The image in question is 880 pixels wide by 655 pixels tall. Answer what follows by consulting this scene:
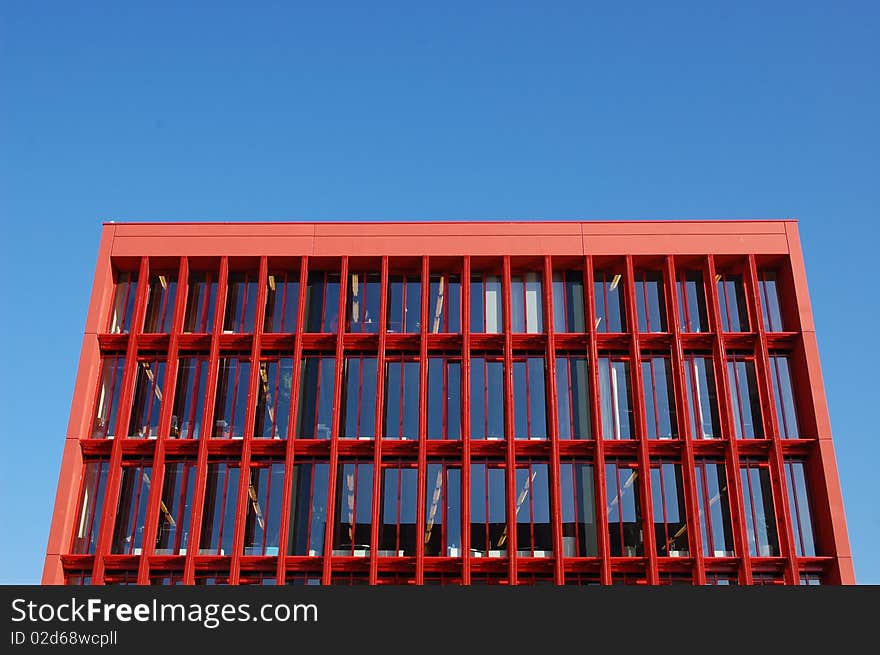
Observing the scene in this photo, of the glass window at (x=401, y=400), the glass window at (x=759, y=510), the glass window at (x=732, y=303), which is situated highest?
the glass window at (x=732, y=303)

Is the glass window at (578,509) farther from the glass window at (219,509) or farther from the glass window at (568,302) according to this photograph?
the glass window at (219,509)

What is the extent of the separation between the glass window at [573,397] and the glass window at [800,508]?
7.83 meters

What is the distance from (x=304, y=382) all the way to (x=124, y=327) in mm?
8335

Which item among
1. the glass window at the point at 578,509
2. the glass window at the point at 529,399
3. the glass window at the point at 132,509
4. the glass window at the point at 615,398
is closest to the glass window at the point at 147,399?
the glass window at the point at 132,509

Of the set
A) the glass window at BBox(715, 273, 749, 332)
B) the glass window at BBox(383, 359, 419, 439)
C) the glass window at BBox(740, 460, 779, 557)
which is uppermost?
the glass window at BBox(715, 273, 749, 332)

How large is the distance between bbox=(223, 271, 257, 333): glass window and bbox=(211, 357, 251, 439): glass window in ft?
4.89

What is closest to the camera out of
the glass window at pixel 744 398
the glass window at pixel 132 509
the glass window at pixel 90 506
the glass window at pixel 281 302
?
the glass window at pixel 132 509

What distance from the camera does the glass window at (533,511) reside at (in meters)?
36.9

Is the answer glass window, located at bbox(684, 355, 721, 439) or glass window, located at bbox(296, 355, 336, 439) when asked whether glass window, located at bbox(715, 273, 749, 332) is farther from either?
glass window, located at bbox(296, 355, 336, 439)

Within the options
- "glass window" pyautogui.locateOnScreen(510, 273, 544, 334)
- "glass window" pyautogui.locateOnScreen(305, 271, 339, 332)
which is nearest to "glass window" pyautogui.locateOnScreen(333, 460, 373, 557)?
"glass window" pyautogui.locateOnScreen(305, 271, 339, 332)

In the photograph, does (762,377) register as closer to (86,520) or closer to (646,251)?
(646,251)

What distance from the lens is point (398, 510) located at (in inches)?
1480

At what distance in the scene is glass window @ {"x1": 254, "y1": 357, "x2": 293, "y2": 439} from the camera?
1535 inches

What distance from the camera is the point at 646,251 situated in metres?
41.4
